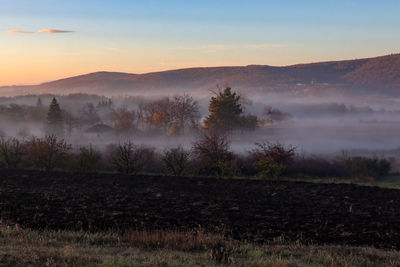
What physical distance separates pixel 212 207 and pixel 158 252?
374 inches

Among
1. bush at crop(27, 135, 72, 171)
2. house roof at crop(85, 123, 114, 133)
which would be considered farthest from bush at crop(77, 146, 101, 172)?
house roof at crop(85, 123, 114, 133)

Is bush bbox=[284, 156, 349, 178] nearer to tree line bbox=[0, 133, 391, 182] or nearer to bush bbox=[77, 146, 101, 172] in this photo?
tree line bbox=[0, 133, 391, 182]

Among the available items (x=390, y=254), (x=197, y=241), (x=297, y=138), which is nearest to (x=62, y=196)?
(x=197, y=241)

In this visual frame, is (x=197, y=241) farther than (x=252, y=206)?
No

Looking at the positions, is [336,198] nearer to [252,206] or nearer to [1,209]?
[252,206]

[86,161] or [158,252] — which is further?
[86,161]

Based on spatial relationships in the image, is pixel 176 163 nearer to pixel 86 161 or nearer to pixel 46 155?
pixel 86 161

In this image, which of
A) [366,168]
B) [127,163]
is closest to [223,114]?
[366,168]

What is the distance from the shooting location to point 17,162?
38.2 meters

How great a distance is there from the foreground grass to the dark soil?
1.85m

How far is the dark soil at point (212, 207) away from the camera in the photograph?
15852 millimetres

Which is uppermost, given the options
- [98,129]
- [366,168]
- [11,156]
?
[11,156]

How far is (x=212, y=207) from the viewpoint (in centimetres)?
2084

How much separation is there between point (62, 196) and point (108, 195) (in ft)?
8.40
